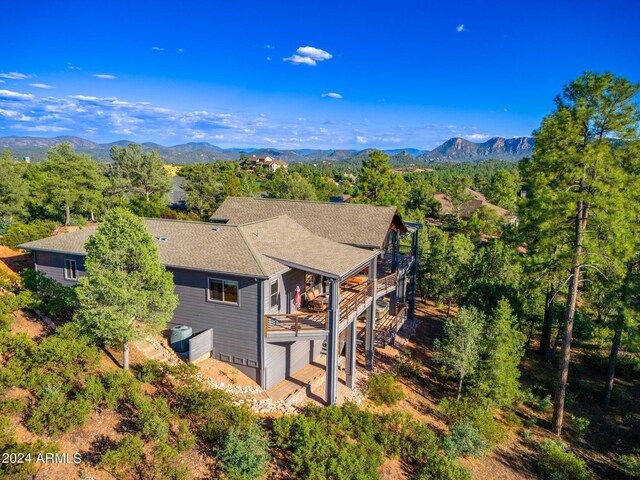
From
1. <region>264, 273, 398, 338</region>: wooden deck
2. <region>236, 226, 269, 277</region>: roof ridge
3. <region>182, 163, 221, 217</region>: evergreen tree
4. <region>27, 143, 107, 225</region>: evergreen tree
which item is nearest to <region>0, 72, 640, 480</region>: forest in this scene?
<region>264, 273, 398, 338</region>: wooden deck

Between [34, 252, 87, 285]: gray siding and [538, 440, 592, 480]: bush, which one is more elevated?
[34, 252, 87, 285]: gray siding

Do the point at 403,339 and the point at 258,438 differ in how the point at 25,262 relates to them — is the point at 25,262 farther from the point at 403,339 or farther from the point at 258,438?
the point at 403,339

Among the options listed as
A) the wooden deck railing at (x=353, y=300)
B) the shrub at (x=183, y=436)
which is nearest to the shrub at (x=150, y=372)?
the shrub at (x=183, y=436)

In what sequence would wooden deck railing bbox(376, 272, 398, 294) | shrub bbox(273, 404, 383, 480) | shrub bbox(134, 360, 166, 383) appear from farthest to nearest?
wooden deck railing bbox(376, 272, 398, 294) → shrub bbox(134, 360, 166, 383) → shrub bbox(273, 404, 383, 480)

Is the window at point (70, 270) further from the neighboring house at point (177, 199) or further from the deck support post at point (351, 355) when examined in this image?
the neighboring house at point (177, 199)

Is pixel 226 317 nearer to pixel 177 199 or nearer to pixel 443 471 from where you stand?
pixel 443 471

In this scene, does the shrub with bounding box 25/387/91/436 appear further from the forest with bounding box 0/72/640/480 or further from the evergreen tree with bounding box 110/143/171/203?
the evergreen tree with bounding box 110/143/171/203

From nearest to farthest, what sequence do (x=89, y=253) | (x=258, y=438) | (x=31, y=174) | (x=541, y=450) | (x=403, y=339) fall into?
(x=258, y=438) < (x=89, y=253) < (x=541, y=450) < (x=403, y=339) < (x=31, y=174)

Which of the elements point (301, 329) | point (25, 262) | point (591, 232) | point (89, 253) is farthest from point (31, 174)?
point (591, 232)
